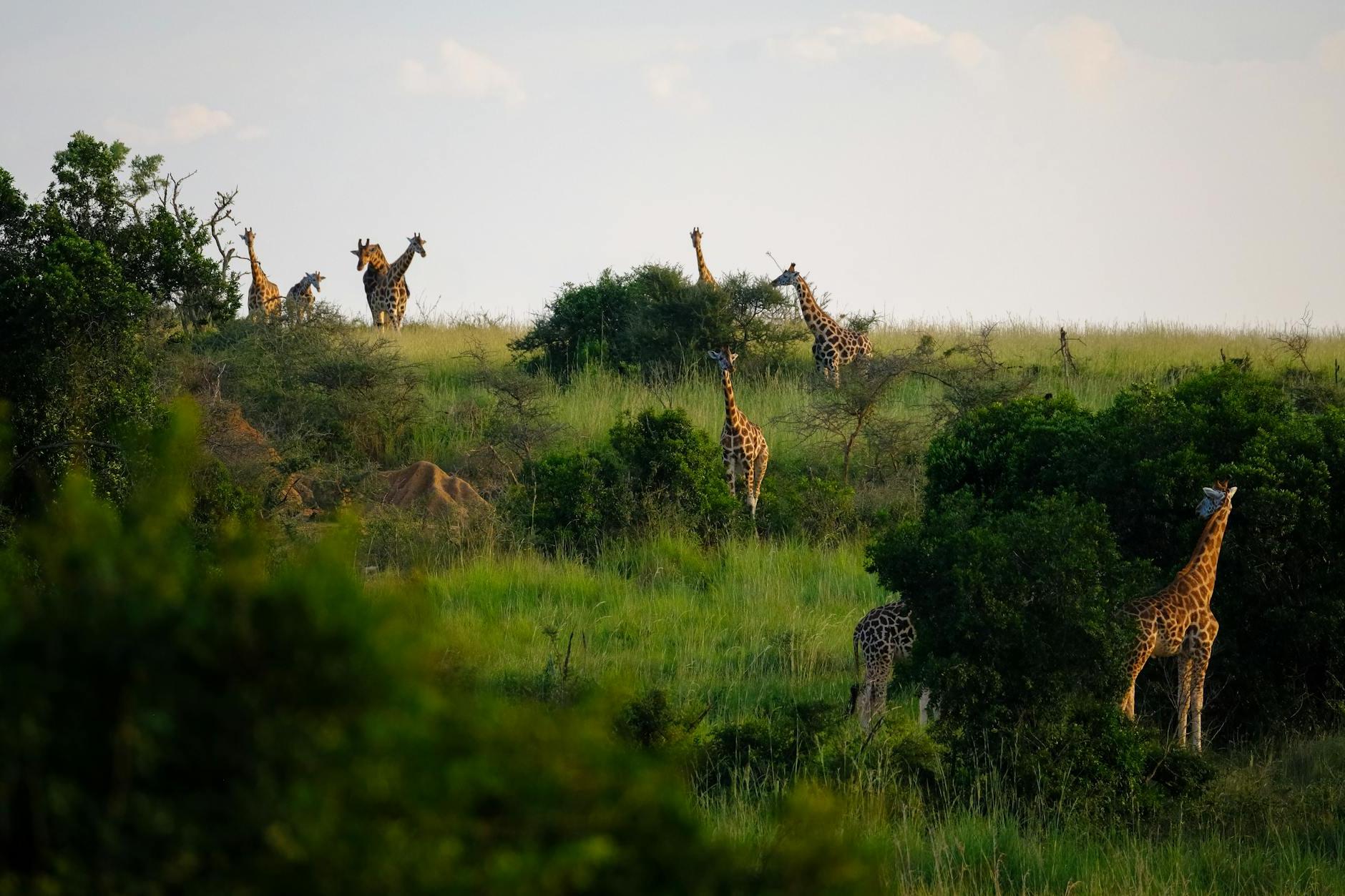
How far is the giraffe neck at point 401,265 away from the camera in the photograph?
26.1 meters

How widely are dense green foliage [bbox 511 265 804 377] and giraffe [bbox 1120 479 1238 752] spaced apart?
12.8 meters

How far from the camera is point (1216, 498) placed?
8602 millimetres

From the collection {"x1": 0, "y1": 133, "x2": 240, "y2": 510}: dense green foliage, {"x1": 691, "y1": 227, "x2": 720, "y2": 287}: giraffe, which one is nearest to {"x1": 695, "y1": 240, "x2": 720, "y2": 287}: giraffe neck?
{"x1": 691, "y1": 227, "x2": 720, "y2": 287}: giraffe

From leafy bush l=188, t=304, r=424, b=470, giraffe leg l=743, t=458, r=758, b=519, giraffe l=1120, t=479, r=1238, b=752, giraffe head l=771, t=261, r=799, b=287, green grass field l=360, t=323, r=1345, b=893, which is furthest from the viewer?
giraffe head l=771, t=261, r=799, b=287

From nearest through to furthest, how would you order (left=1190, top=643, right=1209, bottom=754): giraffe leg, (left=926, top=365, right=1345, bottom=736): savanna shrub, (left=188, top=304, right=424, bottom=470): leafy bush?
(left=1190, top=643, right=1209, bottom=754): giraffe leg, (left=926, top=365, right=1345, bottom=736): savanna shrub, (left=188, top=304, right=424, bottom=470): leafy bush

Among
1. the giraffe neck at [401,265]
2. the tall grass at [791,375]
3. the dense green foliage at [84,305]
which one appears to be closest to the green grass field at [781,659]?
the tall grass at [791,375]

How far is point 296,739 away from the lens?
1.79 metres

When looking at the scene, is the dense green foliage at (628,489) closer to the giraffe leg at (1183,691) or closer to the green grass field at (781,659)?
the green grass field at (781,659)

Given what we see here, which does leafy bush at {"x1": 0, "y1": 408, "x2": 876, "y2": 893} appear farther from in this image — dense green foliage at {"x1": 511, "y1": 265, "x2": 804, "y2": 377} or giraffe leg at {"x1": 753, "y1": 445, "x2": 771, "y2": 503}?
dense green foliage at {"x1": 511, "y1": 265, "x2": 804, "y2": 377}

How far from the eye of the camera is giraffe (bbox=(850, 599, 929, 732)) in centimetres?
870

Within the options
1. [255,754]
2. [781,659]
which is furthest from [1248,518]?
[255,754]

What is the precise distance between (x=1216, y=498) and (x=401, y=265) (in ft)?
65.7

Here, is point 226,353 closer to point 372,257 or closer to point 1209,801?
point 372,257

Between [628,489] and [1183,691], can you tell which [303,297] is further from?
[1183,691]
